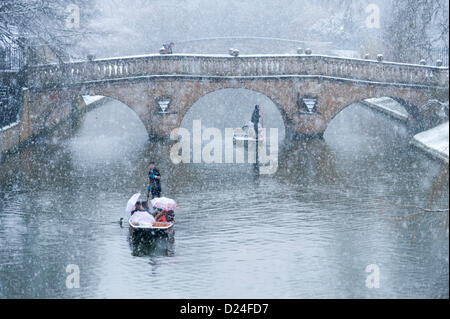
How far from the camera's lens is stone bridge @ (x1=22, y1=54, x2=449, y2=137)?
115 ft

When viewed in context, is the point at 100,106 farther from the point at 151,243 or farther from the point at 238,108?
the point at 151,243

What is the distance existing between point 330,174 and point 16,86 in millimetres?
15011

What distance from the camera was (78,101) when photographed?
159 feet

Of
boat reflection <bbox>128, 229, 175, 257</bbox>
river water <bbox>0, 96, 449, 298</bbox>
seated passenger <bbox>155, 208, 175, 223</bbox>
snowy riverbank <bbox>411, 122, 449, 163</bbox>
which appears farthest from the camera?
snowy riverbank <bbox>411, 122, 449, 163</bbox>

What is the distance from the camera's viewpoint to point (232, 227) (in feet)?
68.1

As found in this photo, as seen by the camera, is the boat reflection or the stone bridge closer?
the boat reflection

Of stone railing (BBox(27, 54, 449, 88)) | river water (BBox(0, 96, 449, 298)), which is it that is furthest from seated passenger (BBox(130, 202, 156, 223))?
stone railing (BBox(27, 54, 449, 88))

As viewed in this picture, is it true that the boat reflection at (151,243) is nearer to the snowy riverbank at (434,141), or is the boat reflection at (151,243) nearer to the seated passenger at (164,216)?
the seated passenger at (164,216)

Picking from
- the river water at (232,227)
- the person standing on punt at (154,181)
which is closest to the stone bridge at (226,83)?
the river water at (232,227)

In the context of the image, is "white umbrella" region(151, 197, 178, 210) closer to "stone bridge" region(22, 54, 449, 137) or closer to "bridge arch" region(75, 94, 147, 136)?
"stone bridge" region(22, 54, 449, 137)

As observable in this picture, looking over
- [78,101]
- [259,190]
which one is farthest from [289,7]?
[259,190]

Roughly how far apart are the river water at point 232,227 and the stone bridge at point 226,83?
2524 millimetres

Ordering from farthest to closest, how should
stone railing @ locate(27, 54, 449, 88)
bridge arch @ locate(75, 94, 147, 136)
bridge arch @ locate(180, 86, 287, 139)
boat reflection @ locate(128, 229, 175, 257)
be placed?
bridge arch @ locate(75, 94, 147, 136), bridge arch @ locate(180, 86, 287, 139), stone railing @ locate(27, 54, 449, 88), boat reflection @ locate(128, 229, 175, 257)

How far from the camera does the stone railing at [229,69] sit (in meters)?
35.0
